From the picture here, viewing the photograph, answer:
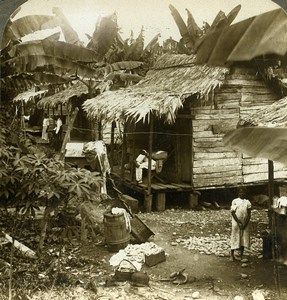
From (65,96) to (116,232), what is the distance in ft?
4.67

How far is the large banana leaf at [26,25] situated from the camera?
4039 millimetres

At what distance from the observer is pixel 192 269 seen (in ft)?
13.3

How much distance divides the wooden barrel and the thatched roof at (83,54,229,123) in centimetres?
98

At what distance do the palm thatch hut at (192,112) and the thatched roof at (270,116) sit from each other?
0.07 meters

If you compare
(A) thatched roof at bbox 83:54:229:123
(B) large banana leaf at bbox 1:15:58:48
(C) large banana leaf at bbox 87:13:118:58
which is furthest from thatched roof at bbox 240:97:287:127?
(B) large banana leaf at bbox 1:15:58:48

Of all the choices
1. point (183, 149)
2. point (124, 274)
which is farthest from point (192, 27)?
point (124, 274)

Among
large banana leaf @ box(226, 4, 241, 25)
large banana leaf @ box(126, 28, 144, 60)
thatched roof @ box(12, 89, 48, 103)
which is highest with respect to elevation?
large banana leaf @ box(226, 4, 241, 25)

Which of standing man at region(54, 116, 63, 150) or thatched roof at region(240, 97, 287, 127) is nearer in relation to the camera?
thatched roof at region(240, 97, 287, 127)

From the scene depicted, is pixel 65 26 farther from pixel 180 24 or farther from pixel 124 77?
pixel 180 24

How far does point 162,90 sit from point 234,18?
1.25 meters

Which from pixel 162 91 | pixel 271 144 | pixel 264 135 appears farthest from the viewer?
pixel 162 91

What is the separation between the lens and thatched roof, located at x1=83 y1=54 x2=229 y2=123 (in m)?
4.50

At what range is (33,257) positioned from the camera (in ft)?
14.2

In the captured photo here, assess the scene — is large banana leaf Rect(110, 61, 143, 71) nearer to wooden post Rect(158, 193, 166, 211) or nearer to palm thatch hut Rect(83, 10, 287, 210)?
palm thatch hut Rect(83, 10, 287, 210)
